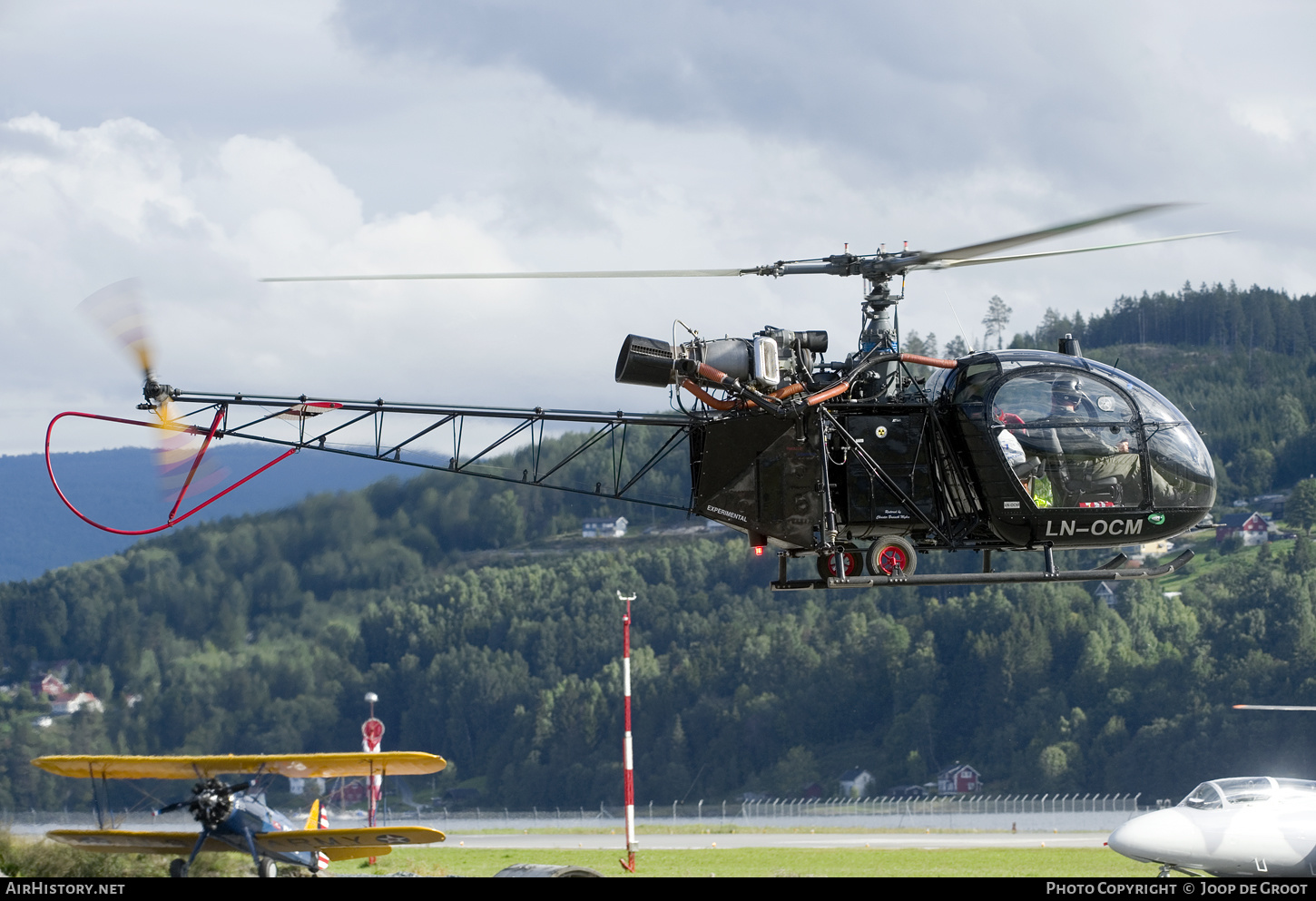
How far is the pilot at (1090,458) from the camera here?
15.2 m

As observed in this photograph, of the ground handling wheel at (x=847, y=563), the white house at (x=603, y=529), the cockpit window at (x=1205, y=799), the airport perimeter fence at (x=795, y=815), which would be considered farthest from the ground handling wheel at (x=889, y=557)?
the white house at (x=603, y=529)

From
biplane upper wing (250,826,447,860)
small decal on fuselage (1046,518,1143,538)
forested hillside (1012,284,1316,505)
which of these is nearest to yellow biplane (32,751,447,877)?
biplane upper wing (250,826,447,860)

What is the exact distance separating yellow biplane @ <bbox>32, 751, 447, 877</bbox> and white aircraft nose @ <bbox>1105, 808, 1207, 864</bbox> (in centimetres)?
1035

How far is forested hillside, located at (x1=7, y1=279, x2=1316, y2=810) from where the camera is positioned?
9538 centimetres

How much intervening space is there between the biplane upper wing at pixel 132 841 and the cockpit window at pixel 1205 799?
14.9 m

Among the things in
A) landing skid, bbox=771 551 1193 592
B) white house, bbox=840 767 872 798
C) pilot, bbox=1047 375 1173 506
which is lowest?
white house, bbox=840 767 872 798

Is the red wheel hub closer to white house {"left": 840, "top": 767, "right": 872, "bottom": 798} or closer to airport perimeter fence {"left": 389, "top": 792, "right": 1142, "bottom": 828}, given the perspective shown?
airport perimeter fence {"left": 389, "top": 792, "right": 1142, "bottom": 828}

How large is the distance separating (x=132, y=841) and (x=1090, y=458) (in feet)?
53.9

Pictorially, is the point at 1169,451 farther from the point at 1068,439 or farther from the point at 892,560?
the point at 892,560

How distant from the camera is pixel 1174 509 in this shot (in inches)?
609

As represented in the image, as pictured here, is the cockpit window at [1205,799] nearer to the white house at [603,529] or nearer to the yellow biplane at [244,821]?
the yellow biplane at [244,821]

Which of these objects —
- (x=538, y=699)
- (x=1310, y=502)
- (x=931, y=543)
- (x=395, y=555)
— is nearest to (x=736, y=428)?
(x=931, y=543)

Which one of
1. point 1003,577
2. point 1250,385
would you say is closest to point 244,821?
point 1003,577

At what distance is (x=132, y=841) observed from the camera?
2208 cm
